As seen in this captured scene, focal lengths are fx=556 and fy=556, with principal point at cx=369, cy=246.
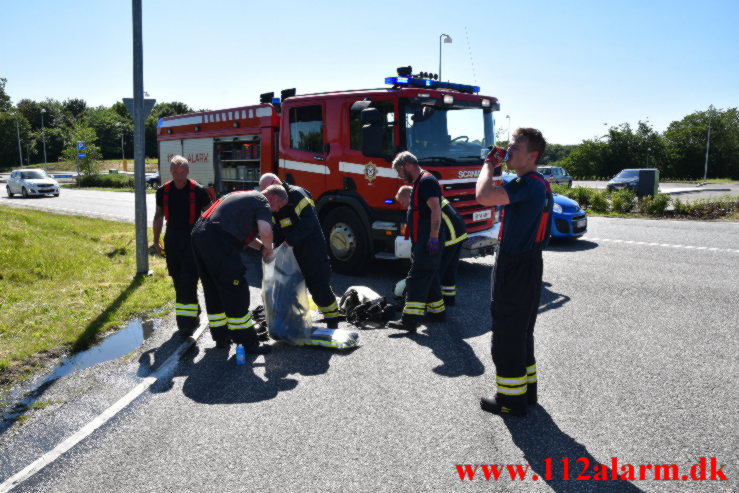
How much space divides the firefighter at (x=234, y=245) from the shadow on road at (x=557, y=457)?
2542mm

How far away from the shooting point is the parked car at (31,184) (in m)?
27.8

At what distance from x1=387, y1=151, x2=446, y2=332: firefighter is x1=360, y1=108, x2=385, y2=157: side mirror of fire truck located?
1.63 metres

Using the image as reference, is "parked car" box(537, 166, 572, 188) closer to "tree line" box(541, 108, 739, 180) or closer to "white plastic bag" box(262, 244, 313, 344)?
"tree line" box(541, 108, 739, 180)

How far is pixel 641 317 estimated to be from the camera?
6.23 meters

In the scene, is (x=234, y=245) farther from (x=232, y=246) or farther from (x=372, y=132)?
(x=372, y=132)

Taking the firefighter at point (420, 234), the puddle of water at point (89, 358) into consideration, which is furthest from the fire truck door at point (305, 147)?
the puddle of water at point (89, 358)

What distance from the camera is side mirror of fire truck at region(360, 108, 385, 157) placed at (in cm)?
727

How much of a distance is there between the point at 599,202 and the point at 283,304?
15397mm

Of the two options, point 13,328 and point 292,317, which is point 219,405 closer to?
point 292,317

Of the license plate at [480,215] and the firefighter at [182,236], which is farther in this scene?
the license plate at [480,215]

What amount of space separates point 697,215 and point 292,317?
15158 millimetres

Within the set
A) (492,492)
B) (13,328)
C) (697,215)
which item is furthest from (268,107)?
(697,215)

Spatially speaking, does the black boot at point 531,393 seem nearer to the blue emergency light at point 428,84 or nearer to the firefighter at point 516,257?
the firefighter at point 516,257

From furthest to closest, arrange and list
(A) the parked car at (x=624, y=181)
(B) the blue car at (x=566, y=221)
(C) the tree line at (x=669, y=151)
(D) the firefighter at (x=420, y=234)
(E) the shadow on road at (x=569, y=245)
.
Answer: (C) the tree line at (x=669, y=151) → (A) the parked car at (x=624, y=181) → (B) the blue car at (x=566, y=221) → (E) the shadow on road at (x=569, y=245) → (D) the firefighter at (x=420, y=234)
